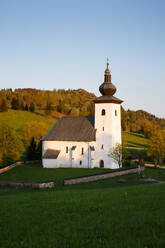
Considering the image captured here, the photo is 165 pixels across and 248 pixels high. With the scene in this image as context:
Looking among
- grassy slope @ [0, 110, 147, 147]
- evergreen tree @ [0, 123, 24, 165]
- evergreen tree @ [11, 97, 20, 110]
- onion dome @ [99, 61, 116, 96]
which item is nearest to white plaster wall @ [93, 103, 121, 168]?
onion dome @ [99, 61, 116, 96]

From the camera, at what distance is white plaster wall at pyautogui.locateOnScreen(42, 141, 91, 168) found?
48.2m

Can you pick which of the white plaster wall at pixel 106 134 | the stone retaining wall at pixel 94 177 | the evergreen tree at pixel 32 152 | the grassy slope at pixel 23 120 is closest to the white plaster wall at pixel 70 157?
the white plaster wall at pixel 106 134

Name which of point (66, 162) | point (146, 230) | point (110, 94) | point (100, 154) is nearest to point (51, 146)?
point (66, 162)

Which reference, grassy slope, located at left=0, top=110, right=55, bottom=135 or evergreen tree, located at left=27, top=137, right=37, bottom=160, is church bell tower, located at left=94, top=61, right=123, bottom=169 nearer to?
evergreen tree, located at left=27, top=137, right=37, bottom=160

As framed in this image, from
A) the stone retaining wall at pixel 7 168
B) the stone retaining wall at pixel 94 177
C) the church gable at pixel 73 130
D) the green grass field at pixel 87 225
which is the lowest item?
the green grass field at pixel 87 225

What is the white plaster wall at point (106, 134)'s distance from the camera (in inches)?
1885

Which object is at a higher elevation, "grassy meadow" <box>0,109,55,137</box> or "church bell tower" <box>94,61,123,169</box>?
"grassy meadow" <box>0,109,55,137</box>

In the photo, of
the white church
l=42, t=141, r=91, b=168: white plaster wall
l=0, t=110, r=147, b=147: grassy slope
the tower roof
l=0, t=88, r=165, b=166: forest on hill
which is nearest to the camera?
l=0, t=88, r=165, b=166: forest on hill

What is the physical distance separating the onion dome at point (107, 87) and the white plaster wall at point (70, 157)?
359 inches

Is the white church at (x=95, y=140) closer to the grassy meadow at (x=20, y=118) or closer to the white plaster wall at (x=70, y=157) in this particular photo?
the white plaster wall at (x=70, y=157)

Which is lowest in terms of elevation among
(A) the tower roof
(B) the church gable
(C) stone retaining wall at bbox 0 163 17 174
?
(C) stone retaining wall at bbox 0 163 17 174

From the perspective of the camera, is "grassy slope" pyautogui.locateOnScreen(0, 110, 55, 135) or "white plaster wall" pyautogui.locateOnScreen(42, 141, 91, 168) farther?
"grassy slope" pyautogui.locateOnScreen(0, 110, 55, 135)

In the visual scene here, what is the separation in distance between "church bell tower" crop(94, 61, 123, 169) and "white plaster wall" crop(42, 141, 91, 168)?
1691 mm

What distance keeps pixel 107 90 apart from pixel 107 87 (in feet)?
1.63
